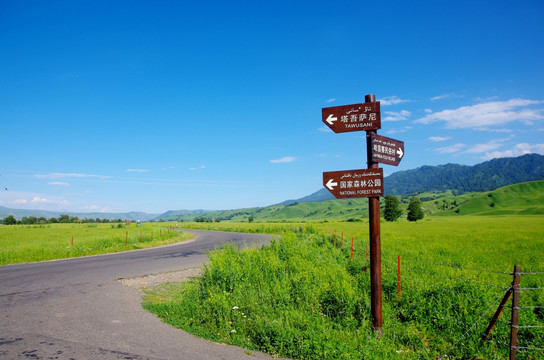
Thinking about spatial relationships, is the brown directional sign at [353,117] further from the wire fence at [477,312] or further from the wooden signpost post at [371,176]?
the wire fence at [477,312]

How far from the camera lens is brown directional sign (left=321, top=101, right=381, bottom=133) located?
22.4 feet

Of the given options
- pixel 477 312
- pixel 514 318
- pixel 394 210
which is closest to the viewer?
pixel 514 318

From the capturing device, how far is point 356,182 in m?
6.79

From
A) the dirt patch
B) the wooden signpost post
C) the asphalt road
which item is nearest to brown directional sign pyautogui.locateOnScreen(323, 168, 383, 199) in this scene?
the wooden signpost post

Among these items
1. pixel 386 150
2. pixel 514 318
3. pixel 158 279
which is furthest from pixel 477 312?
pixel 158 279

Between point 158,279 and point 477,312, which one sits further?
point 158,279

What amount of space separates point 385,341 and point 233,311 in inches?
136

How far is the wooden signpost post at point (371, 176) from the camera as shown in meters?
6.70

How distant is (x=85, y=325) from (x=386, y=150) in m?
8.10

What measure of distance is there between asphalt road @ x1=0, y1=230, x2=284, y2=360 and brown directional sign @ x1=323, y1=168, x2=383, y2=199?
11.7ft

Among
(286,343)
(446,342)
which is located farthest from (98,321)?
(446,342)

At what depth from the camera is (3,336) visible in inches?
270

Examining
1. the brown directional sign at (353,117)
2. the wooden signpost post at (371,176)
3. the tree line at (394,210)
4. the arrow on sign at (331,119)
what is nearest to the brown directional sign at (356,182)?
the wooden signpost post at (371,176)

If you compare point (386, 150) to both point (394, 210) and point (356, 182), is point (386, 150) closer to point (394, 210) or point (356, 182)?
point (356, 182)
